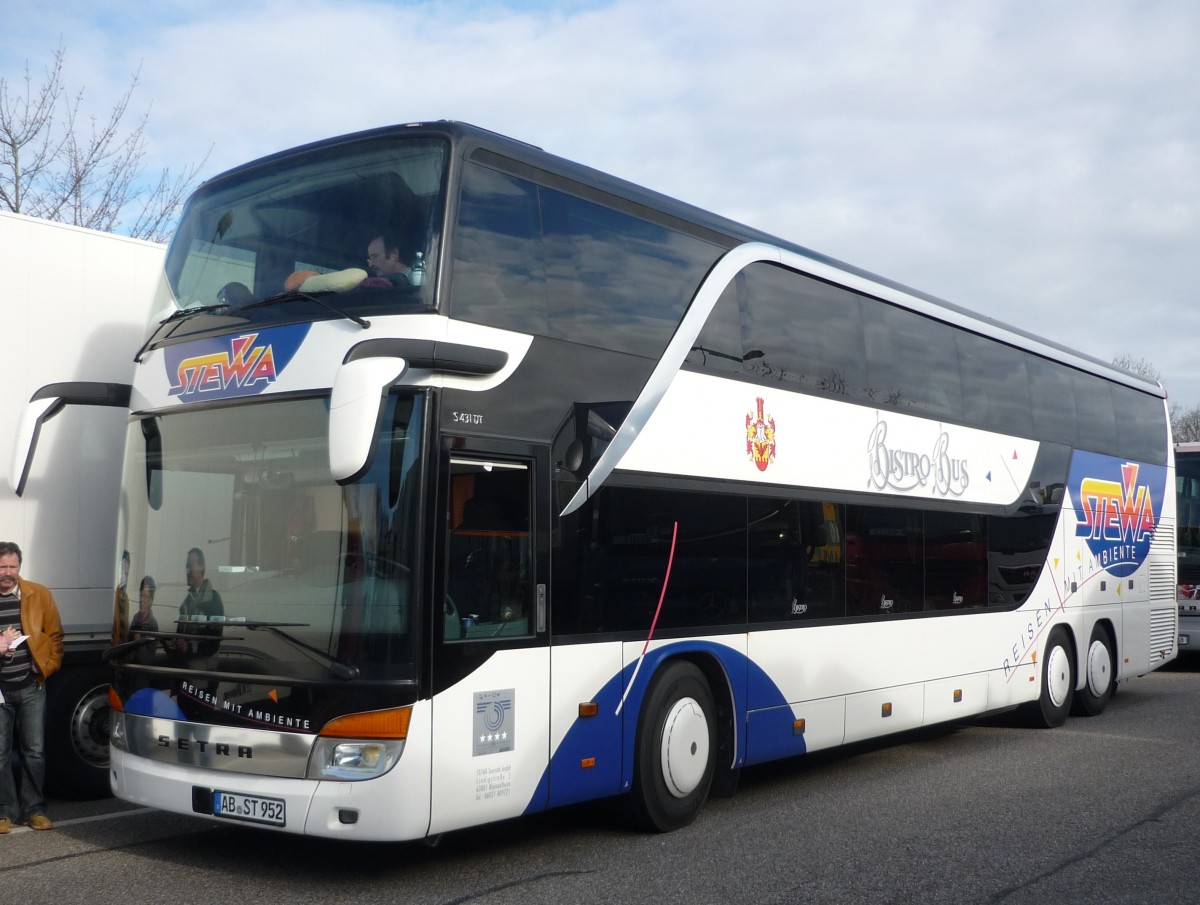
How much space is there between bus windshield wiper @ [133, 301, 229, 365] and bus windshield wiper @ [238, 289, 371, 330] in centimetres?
28

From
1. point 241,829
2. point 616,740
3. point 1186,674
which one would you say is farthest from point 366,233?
point 1186,674

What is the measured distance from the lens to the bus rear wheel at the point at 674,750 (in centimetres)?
787

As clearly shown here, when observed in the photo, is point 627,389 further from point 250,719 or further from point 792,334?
point 250,719

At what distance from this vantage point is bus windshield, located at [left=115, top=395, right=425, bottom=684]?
20.7ft

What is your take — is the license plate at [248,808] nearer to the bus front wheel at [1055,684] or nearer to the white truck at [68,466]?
the white truck at [68,466]

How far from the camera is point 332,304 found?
6.76 meters

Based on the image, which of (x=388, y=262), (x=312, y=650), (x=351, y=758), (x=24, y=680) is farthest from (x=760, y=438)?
(x=24, y=680)

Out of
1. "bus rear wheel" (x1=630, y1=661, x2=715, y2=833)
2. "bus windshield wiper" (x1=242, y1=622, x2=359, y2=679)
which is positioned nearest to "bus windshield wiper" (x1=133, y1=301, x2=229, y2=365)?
"bus windshield wiper" (x1=242, y1=622, x2=359, y2=679)

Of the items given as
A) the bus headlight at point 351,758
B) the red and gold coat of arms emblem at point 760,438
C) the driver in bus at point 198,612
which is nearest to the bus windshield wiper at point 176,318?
the driver in bus at point 198,612

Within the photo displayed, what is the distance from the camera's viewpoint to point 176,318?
24.7 ft

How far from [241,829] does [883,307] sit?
6.72 m

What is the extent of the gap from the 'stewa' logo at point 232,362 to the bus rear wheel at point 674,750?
3090mm

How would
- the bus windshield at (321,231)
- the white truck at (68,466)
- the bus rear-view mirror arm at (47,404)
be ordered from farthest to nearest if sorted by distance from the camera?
the white truck at (68,466) < the bus rear-view mirror arm at (47,404) < the bus windshield at (321,231)

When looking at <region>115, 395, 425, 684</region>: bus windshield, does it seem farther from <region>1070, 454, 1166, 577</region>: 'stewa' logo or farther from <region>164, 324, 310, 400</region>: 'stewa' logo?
<region>1070, 454, 1166, 577</region>: 'stewa' logo
